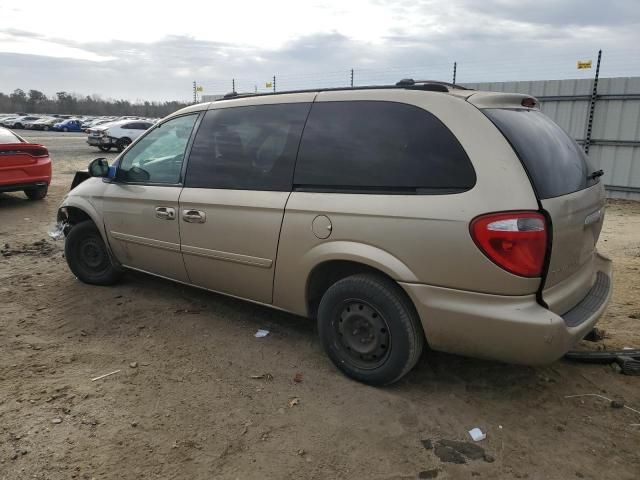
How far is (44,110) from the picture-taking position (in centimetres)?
8475

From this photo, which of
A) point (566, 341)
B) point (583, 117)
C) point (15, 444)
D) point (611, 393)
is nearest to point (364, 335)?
point (566, 341)

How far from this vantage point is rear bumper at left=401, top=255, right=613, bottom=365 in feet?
8.55

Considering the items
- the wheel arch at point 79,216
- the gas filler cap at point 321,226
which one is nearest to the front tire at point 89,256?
the wheel arch at point 79,216

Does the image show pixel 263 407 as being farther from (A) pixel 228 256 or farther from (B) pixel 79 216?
(B) pixel 79 216

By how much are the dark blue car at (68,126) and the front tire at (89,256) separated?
166 feet

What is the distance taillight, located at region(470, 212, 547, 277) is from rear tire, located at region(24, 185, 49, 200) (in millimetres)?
9794

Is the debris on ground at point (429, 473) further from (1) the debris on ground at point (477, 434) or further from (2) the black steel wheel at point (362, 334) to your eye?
(2) the black steel wheel at point (362, 334)

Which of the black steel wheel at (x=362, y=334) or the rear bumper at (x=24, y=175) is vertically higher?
the rear bumper at (x=24, y=175)

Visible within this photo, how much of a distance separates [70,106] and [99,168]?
9683 cm

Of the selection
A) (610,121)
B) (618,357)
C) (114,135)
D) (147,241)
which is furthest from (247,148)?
(114,135)

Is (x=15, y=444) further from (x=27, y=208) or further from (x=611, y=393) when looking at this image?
(x=27, y=208)

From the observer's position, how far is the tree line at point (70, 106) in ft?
275

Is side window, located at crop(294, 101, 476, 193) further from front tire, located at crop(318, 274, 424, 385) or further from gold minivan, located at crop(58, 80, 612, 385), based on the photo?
front tire, located at crop(318, 274, 424, 385)

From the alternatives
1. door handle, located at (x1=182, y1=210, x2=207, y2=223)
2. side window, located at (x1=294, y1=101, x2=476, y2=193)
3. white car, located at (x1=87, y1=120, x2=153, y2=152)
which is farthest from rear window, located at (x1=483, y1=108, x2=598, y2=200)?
white car, located at (x1=87, y1=120, x2=153, y2=152)
